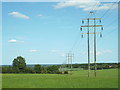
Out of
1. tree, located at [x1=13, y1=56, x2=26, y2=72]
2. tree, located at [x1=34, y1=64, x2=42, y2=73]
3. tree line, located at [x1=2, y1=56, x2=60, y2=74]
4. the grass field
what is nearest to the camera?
the grass field

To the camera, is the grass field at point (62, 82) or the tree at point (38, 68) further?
the tree at point (38, 68)

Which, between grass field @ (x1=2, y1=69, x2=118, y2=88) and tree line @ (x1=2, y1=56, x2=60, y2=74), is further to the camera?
tree line @ (x1=2, y1=56, x2=60, y2=74)

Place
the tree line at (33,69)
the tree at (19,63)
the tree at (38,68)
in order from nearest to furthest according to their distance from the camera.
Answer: the tree line at (33,69) → the tree at (38,68) → the tree at (19,63)

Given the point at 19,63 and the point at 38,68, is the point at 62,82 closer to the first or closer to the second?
the point at 38,68

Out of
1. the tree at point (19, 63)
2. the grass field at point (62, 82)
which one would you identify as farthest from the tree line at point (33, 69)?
the grass field at point (62, 82)

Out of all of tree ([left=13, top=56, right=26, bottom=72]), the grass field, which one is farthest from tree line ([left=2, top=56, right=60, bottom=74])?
the grass field

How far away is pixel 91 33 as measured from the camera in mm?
39469

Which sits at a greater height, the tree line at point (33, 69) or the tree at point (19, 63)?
the tree at point (19, 63)

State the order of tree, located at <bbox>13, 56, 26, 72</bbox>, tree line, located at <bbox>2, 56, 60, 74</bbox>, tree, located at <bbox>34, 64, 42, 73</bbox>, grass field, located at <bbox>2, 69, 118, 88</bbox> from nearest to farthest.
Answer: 1. grass field, located at <bbox>2, 69, 118, 88</bbox>
2. tree line, located at <bbox>2, 56, 60, 74</bbox>
3. tree, located at <bbox>34, 64, 42, 73</bbox>
4. tree, located at <bbox>13, 56, 26, 72</bbox>

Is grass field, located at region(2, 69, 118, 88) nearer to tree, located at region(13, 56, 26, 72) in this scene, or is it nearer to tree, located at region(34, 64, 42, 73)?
tree, located at region(34, 64, 42, 73)

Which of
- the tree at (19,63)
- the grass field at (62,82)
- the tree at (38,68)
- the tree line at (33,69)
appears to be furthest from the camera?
the tree at (19,63)

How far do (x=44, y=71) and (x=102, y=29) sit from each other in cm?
6500

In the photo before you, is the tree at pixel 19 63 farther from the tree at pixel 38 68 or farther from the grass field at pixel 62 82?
the grass field at pixel 62 82

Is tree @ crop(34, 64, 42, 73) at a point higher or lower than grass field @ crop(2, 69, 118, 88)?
lower
